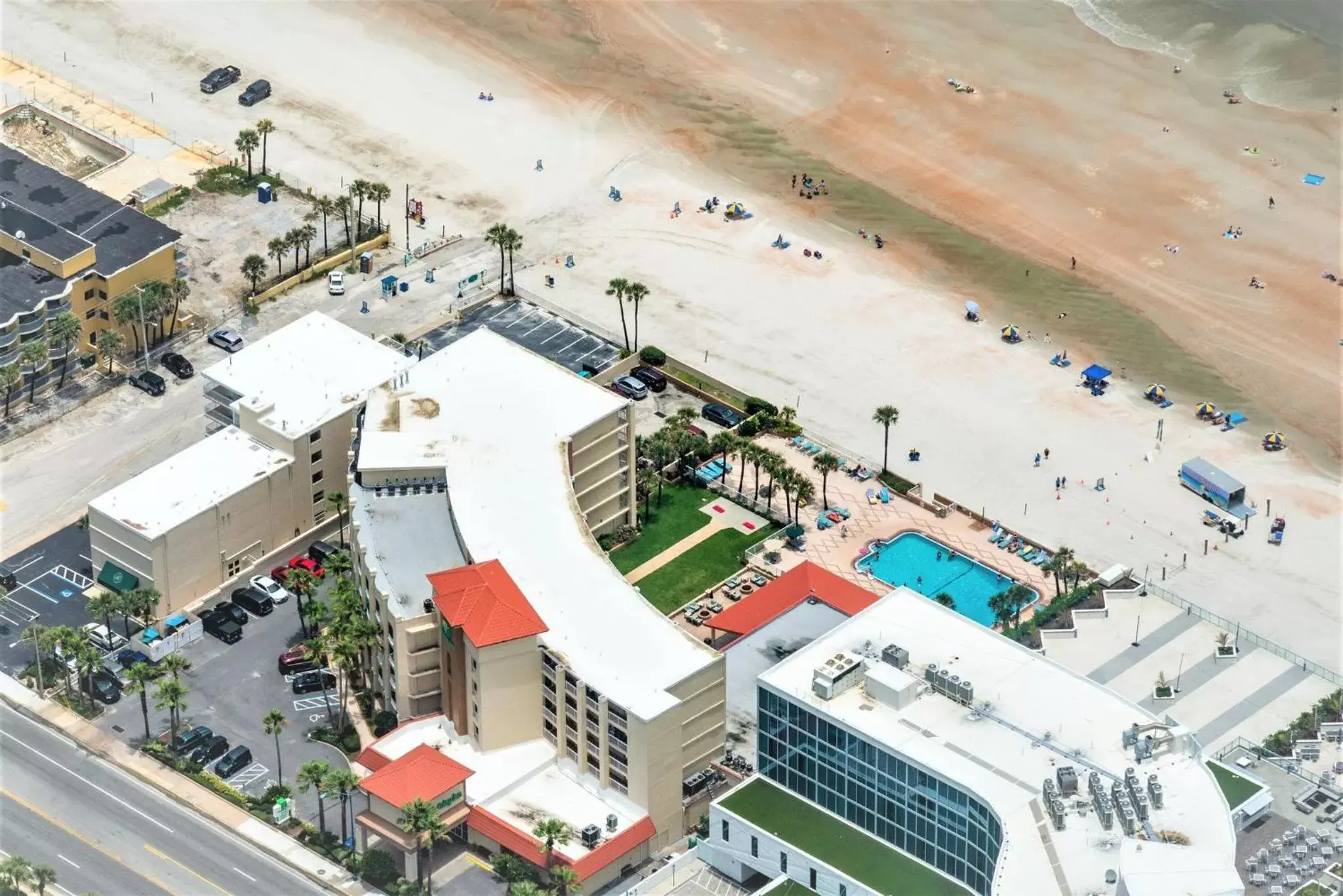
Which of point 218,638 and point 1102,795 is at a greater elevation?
point 1102,795

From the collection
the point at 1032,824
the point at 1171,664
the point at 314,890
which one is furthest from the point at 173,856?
the point at 1171,664

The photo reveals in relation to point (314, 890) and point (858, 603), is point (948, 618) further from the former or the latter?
point (314, 890)

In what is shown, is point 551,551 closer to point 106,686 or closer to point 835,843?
point 835,843

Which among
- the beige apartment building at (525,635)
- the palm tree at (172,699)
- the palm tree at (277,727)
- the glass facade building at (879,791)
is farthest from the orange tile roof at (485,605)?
the palm tree at (172,699)

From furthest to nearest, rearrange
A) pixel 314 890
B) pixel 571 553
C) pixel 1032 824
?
1. pixel 571 553
2. pixel 314 890
3. pixel 1032 824

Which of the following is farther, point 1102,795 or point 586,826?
point 586,826

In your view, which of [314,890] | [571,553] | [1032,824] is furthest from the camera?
[571,553]

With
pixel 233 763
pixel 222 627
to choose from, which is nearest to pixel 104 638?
pixel 222 627
